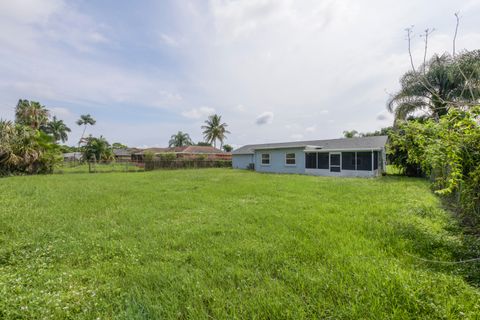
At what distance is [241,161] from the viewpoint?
2589 cm

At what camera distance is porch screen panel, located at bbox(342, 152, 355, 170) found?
1551 cm

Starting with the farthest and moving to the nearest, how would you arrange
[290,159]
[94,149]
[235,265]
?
[94,149] → [290,159] → [235,265]

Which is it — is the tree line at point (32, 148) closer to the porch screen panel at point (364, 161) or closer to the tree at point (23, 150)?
the tree at point (23, 150)

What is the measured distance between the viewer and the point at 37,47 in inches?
354

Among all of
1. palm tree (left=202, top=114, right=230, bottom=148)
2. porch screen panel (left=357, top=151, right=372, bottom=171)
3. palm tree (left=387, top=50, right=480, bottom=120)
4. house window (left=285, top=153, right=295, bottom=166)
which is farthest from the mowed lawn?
palm tree (left=202, top=114, right=230, bottom=148)

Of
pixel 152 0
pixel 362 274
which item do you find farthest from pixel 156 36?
pixel 362 274

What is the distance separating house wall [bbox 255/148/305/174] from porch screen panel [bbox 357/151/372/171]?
170 inches

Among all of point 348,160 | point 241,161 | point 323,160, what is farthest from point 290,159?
point 241,161

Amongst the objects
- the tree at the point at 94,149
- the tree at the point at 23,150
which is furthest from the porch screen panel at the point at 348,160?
the tree at the point at 94,149

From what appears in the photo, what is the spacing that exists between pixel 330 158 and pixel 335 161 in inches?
17.6

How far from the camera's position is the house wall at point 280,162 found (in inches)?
731

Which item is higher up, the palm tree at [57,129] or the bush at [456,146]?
the palm tree at [57,129]

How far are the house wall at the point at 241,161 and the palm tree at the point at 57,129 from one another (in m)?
44.2

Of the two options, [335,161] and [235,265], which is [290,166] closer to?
[335,161]
